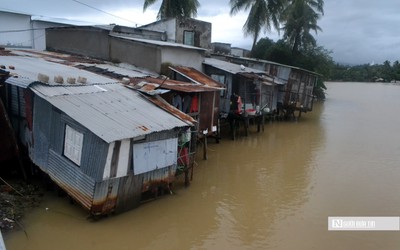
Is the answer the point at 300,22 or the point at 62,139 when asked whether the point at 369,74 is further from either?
the point at 62,139

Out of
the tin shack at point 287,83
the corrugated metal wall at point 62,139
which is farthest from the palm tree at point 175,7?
the corrugated metal wall at point 62,139

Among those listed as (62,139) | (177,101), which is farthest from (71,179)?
(177,101)

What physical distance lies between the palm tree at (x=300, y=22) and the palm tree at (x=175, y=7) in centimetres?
947

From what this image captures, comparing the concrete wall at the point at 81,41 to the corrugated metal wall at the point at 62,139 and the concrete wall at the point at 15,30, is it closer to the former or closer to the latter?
the concrete wall at the point at 15,30

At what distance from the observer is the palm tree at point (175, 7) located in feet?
82.4

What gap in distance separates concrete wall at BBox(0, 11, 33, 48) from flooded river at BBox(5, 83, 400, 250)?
17.0 meters

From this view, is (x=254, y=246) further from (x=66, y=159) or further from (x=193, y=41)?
(x=193, y=41)

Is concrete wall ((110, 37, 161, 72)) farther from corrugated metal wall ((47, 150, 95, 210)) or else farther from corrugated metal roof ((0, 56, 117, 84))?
corrugated metal wall ((47, 150, 95, 210))

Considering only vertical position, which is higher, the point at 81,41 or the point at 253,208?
the point at 81,41

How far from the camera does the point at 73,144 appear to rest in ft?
26.8

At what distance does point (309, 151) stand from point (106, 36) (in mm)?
10946

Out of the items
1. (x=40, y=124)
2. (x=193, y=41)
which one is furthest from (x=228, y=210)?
(x=193, y=41)

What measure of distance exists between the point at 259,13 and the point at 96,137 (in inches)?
981

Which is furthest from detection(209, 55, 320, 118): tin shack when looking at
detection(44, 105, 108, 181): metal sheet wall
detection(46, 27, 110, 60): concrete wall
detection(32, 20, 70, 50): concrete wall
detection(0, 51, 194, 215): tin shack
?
detection(44, 105, 108, 181): metal sheet wall
